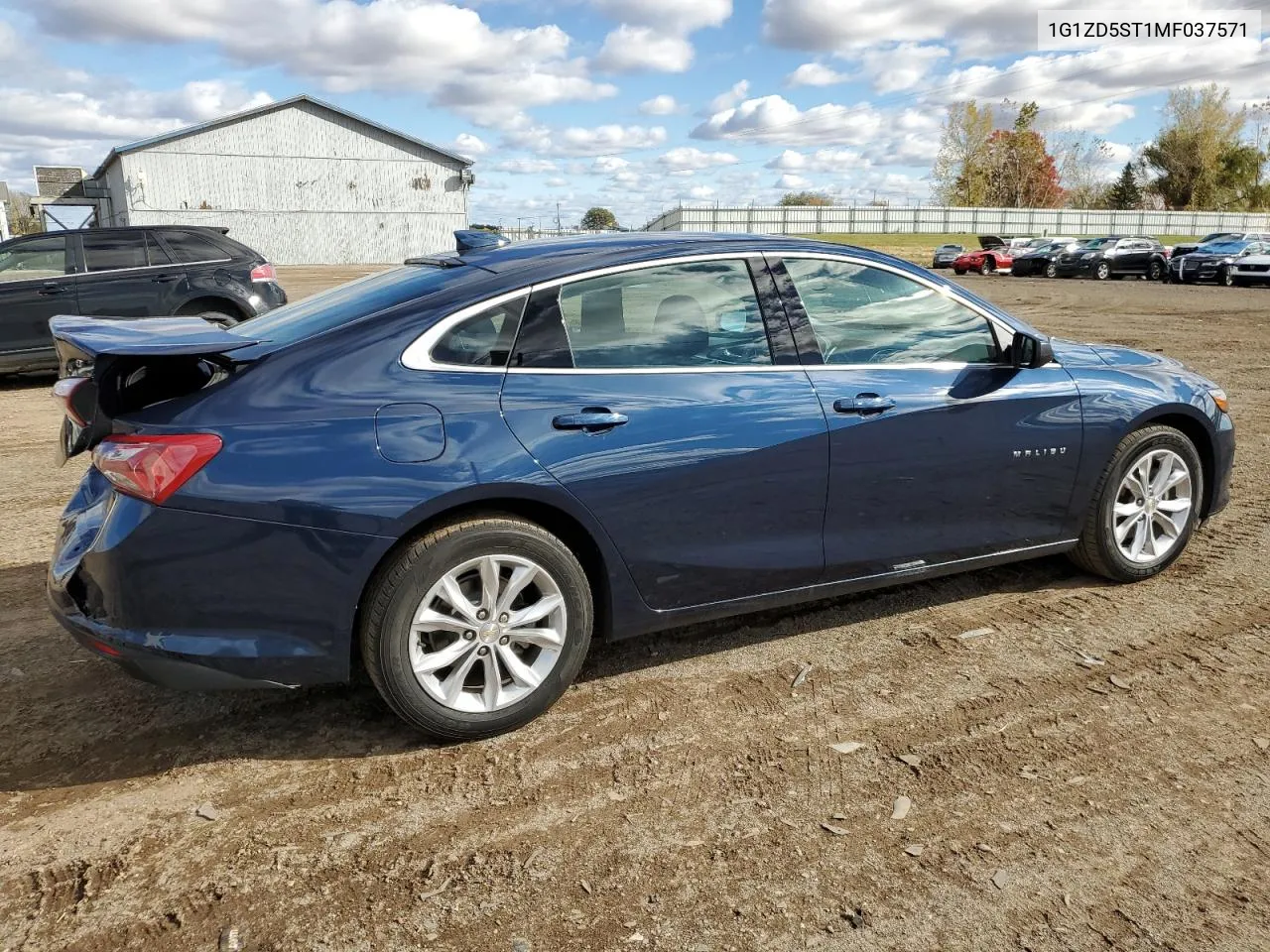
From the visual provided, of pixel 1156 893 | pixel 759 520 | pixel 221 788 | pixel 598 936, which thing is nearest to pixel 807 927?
pixel 598 936

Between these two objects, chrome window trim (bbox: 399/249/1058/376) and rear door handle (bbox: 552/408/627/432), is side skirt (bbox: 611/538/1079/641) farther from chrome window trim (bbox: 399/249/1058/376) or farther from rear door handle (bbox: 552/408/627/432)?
chrome window trim (bbox: 399/249/1058/376)

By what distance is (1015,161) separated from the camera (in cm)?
8406

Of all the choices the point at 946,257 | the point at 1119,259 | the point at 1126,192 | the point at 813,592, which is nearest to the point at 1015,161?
the point at 1126,192

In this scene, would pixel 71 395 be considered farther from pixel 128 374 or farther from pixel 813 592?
pixel 813 592

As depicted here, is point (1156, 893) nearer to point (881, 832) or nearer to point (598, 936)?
point (881, 832)

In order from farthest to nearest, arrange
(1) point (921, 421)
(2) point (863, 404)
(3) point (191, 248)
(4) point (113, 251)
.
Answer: (3) point (191, 248) < (4) point (113, 251) < (1) point (921, 421) < (2) point (863, 404)

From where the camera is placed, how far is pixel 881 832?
279 centimetres

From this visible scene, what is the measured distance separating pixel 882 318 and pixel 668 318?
94 centimetres

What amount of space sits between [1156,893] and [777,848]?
3.12 ft

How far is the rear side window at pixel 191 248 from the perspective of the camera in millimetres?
10969

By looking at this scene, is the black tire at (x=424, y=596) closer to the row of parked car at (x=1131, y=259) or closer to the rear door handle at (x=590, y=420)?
the rear door handle at (x=590, y=420)

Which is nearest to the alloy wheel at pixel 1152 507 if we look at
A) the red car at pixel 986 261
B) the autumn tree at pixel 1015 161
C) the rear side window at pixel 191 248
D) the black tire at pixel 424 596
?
the black tire at pixel 424 596

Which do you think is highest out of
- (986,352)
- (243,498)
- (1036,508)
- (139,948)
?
(986,352)

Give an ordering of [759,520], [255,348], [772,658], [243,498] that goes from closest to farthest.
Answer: [243,498], [255,348], [759,520], [772,658]
